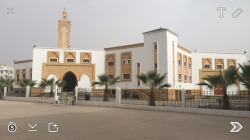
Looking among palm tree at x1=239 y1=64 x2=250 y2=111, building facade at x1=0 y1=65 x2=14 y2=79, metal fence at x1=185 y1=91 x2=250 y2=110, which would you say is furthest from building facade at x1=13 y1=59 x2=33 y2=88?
building facade at x1=0 y1=65 x2=14 y2=79

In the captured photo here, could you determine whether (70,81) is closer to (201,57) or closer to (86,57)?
(86,57)

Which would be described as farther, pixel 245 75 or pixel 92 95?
pixel 92 95

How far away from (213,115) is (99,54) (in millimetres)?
29605

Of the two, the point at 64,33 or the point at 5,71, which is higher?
the point at 64,33

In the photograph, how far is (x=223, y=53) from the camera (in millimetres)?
46031

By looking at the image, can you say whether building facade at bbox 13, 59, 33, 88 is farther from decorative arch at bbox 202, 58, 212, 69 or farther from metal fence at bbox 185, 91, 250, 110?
metal fence at bbox 185, 91, 250, 110

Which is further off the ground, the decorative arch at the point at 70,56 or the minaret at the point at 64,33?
the minaret at the point at 64,33

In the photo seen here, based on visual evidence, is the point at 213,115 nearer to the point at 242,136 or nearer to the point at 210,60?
the point at 242,136

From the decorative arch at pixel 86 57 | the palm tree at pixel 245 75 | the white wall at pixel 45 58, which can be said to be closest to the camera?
the palm tree at pixel 245 75

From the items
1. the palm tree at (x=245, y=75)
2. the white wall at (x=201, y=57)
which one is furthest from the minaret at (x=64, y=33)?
the palm tree at (x=245, y=75)

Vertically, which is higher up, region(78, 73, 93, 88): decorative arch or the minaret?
the minaret

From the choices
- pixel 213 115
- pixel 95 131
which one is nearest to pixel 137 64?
pixel 213 115

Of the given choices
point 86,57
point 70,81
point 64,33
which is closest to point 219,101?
point 86,57

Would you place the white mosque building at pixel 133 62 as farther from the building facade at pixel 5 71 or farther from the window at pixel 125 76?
the building facade at pixel 5 71
